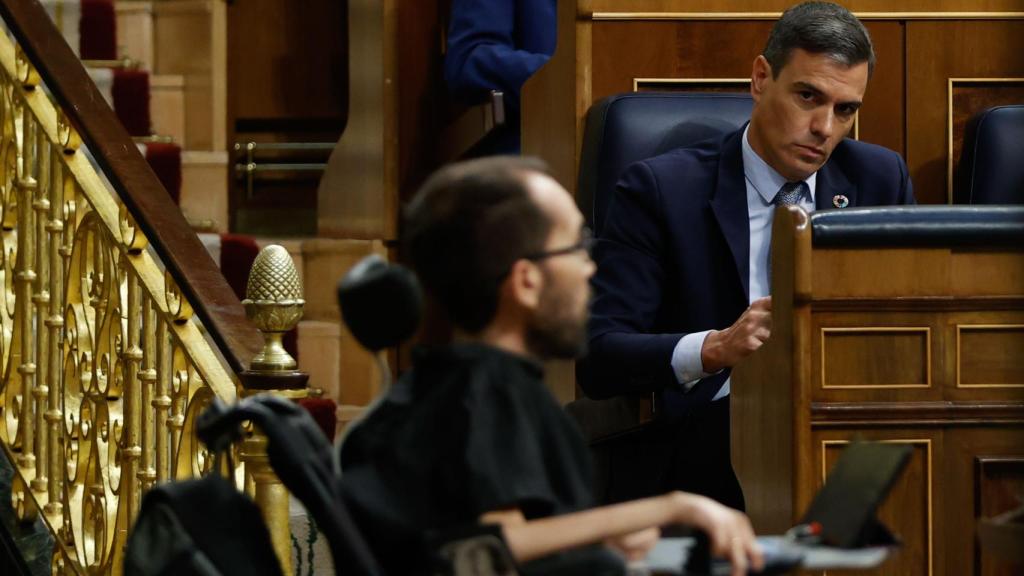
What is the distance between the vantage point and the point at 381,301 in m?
1.58

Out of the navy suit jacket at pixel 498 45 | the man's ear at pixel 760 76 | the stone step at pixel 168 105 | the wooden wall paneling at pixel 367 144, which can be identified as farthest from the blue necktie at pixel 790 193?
the stone step at pixel 168 105

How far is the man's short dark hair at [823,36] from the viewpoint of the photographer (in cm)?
287

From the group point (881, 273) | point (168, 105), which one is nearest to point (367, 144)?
point (168, 105)

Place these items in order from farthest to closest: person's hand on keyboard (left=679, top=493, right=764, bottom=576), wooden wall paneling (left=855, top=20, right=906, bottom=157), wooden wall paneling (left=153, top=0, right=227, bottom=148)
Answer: wooden wall paneling (left=153, top=0, right=227, bottom=148), wooden wall paneling (left=855, top=20, right=906, bottom=157), person's hand on keyboard (left=679, top=493, right=764, bottom=576)

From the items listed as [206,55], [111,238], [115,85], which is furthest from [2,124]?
[206,55]

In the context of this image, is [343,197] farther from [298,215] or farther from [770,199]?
[770,199]

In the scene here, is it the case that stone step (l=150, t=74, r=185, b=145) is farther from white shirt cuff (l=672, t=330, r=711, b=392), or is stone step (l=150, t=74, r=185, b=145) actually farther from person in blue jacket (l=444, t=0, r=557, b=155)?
white shirt cuff (l=672, t=330, r=711, b=392)

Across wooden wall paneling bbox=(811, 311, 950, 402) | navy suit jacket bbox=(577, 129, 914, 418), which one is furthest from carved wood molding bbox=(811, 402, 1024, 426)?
navy suit jacket bbox=(577, 129, 914, 418)

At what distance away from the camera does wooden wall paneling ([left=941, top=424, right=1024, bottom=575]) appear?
2.26 m

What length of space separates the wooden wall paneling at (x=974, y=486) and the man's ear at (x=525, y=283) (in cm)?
90

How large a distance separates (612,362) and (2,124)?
67.8 inches

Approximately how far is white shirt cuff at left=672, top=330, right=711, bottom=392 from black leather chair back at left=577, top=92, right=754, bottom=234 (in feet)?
1.43

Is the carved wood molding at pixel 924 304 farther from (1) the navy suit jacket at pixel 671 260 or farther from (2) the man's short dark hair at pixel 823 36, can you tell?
(2) the man's short dark hair at pixel 823 36

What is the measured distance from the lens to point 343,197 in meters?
5.09
